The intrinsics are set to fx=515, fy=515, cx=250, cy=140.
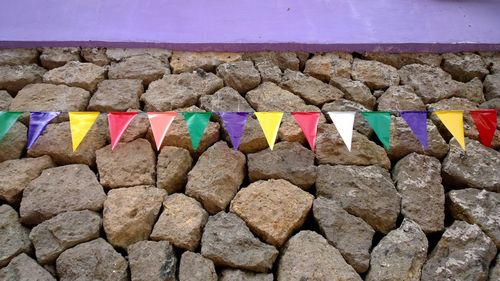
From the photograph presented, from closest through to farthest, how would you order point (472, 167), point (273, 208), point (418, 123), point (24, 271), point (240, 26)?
point (24, 271) < point (273, 208) < point (418, 123) < point (472, 167) < point (240, 26)

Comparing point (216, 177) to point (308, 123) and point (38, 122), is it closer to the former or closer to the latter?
point (308, 123)

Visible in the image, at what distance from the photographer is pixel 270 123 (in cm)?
273

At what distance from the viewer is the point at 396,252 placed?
103 inches

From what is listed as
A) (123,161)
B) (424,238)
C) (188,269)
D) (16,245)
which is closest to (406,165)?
(424,238)

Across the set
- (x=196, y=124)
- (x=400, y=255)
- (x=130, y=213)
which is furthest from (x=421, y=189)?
(x=130, y=213)

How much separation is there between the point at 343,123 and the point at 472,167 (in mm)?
849

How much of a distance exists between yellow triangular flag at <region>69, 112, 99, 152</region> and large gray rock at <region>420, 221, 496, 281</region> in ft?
6.15

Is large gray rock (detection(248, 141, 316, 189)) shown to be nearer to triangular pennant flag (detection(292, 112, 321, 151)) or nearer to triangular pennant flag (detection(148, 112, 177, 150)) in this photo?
triangular pennant flag (detection(292, 112, 321, 151))

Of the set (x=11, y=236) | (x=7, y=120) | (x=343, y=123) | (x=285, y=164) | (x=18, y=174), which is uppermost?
(x=343, y=123)

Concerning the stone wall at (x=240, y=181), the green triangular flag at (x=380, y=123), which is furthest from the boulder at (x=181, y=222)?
the green triangular flag at (x=380, y=123)

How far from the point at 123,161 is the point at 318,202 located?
108 cm

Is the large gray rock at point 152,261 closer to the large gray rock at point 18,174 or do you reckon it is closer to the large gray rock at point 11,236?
the large gray rock at point 11,236

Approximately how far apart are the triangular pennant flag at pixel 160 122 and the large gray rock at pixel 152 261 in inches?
19.7

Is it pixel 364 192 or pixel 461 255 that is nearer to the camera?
pixel 461 255
